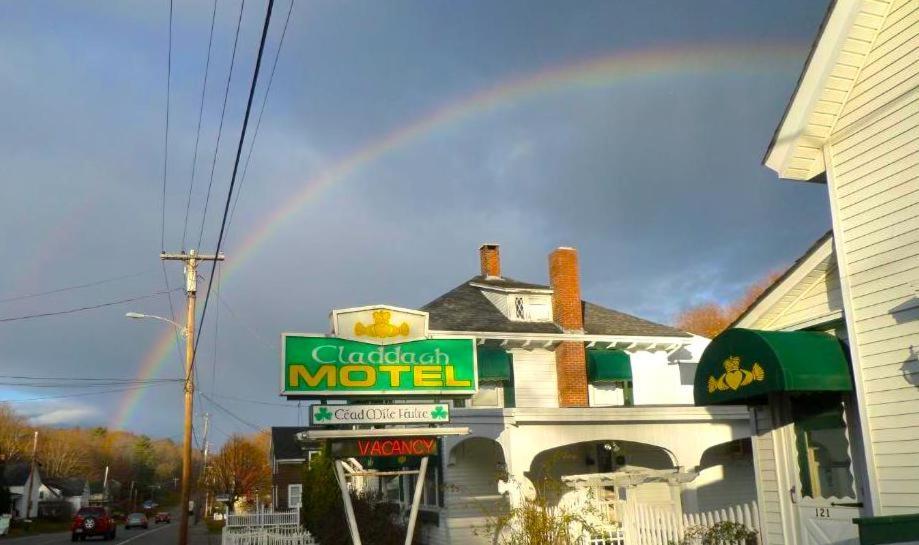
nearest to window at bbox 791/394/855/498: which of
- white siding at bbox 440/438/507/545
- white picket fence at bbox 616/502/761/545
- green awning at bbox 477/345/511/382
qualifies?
white picket fence at bbox 616/502/761/545

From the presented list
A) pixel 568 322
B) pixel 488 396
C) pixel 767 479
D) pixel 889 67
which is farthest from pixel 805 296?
pixel 568 322

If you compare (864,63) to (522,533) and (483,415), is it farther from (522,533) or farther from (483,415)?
(483,415)

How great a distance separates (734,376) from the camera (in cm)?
1053

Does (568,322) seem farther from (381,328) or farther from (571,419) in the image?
(381,328)

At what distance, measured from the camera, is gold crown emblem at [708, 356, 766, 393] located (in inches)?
392

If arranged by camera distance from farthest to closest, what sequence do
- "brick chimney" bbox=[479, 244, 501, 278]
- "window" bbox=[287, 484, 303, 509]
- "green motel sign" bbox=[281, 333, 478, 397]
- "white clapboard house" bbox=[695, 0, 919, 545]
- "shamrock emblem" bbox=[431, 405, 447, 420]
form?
1. "window" bbox=[287, 484, 303, 509]
2. "brick chimney" bbox=[479, 244, 501, 278]
3. "shamrock emblem" bbox=[431, 405, 447, 420]
4. "green motel sign" bbox=[281, 333, 478, 397]
5. "white clapboard house" bbox=[695, 0, 919, 545]

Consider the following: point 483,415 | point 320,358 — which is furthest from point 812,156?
point 483,415

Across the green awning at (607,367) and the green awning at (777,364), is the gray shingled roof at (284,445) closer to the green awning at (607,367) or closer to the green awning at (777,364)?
the green awning at (607,367)

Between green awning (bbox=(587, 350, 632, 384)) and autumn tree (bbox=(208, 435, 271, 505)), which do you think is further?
autumn tree (bbox=(208, 435, 271, 505))

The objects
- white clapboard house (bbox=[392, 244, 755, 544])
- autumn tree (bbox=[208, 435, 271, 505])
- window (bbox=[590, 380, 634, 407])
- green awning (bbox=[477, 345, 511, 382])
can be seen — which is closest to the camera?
white clapboard house (bbox=[392, 244, 755, 544])

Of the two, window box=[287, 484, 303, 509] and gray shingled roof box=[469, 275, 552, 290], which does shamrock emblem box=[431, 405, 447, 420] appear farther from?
window box=[287, 484, 303, 509]

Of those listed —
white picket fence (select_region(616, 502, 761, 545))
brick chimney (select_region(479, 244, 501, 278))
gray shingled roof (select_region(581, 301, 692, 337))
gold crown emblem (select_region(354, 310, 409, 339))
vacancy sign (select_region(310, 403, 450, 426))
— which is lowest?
white picket fence (select_region(616, 502, 761, 545))

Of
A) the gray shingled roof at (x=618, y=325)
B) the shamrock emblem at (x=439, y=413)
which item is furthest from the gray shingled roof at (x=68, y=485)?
the shamrock emblem at (x=439, y=413)

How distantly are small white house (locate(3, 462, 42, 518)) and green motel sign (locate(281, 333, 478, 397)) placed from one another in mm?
76858
